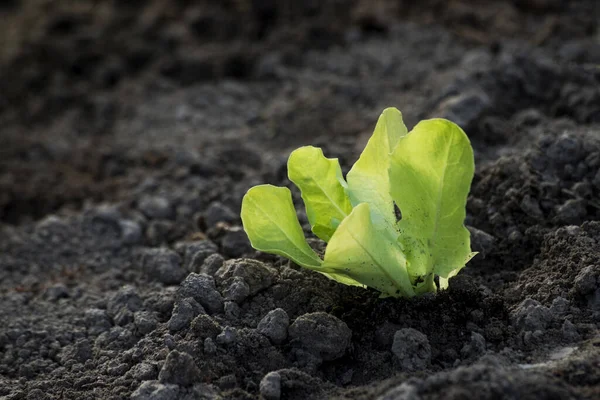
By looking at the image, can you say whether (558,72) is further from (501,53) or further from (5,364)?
(5,364)

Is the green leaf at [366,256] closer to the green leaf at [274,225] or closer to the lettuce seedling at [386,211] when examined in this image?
the lettuce seedling at [386,211]

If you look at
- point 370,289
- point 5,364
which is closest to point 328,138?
point 370,289

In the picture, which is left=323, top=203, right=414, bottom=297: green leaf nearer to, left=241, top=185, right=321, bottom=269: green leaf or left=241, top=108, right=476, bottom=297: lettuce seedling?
left=241, top=108, right=476, bottom=297: lettuce seedling

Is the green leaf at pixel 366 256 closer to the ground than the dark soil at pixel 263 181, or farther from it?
farther from it

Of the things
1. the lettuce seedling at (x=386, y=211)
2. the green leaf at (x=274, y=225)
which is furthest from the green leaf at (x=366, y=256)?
the green leaf at (x=274, y=225)

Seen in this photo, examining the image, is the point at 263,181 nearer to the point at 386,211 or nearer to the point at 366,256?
the point at 386,211

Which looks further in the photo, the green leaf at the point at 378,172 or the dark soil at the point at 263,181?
the green leaf at the point at 378,172
